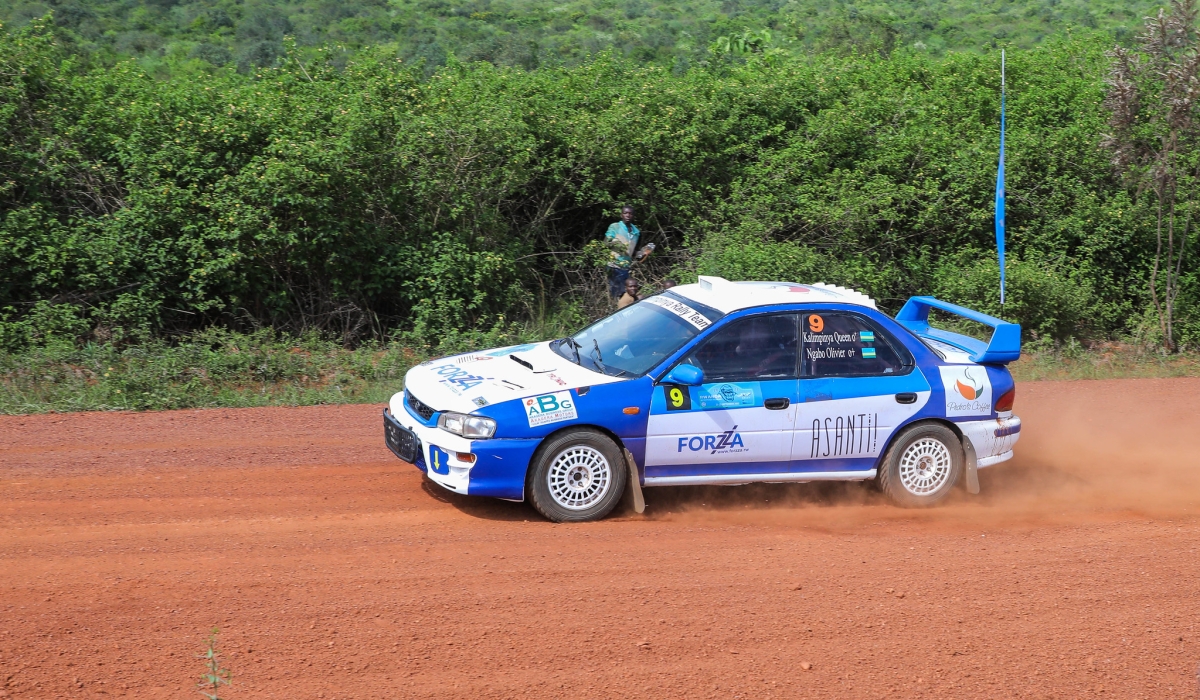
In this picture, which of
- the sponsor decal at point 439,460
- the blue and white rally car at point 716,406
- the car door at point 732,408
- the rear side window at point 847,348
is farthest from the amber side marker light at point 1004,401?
the sponsor decal at point 439,460

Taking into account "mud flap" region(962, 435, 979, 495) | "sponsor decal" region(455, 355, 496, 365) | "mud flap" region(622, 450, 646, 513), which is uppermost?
"sponsor decal" region(455, 355, 496, 365)

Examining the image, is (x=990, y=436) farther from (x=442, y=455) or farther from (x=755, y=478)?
(x=442, y=455)

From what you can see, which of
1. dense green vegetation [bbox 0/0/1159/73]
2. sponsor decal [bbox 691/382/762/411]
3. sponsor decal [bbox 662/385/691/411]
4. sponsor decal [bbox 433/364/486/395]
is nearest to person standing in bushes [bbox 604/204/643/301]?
dense green vegetation [bbox 0/0/1159/73]

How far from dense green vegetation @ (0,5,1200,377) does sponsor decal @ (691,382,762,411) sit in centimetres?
657

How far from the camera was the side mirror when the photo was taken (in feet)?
24.1

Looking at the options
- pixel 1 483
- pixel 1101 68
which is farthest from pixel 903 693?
pixel 1101 68

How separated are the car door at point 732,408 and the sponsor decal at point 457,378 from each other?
129cm

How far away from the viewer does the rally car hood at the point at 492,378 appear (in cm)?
728

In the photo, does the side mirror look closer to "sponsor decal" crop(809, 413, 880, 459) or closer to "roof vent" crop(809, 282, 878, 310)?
"sponsor decal" crop(809, 413, 880, 459)

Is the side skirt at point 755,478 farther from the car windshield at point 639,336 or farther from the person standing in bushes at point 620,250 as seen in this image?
the person standing in bushes at point 620,250

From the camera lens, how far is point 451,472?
7.19m

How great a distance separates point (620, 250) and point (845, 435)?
7.52 m

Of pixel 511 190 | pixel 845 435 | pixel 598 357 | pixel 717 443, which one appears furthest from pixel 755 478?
pixel 511 190

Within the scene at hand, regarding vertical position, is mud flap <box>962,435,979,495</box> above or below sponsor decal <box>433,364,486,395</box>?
below
